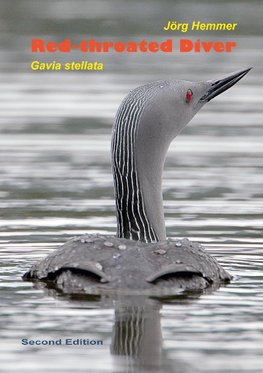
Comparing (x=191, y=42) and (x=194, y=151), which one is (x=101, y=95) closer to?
(x=194, y=151)

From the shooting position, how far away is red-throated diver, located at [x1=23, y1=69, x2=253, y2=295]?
812 cm

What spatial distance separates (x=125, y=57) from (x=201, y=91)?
13.0 m

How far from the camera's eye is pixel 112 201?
11.6m

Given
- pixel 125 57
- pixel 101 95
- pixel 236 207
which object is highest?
pixel 125 57

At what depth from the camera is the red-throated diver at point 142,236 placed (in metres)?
8.12

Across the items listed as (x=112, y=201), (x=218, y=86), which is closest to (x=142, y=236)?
(x=218, y=86)

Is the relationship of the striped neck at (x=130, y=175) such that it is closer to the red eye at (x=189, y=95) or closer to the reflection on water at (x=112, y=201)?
the red eye at (x=189, y=95)

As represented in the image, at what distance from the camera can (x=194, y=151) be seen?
14039mm

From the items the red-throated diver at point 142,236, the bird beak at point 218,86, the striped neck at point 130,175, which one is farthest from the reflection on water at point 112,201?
the bird beak at point 218,86

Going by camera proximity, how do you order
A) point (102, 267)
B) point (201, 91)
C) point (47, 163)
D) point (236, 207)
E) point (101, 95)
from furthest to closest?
point (101, 95) → point (47, 163) → point (236, 207) → point (201, 91) → point (102, 267)

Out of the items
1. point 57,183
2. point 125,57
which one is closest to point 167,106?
point 57,183

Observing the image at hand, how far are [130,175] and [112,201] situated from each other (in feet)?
Result: 8.90

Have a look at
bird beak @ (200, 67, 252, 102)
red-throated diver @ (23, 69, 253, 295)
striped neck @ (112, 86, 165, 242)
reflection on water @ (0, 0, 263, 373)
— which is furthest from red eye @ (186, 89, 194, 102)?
reflection on water @ (0, 0, 263, 373)

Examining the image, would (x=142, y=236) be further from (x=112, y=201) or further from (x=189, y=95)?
(x=112, y=201)
